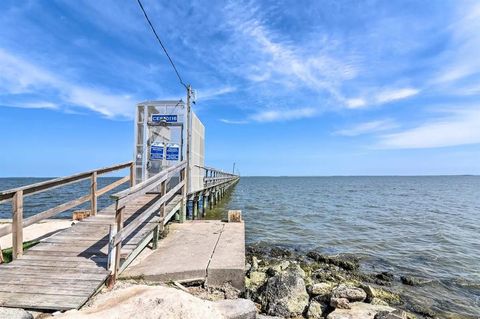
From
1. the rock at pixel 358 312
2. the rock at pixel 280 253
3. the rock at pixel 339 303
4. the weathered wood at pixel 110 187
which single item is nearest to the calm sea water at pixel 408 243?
the rock at pixel 280 253

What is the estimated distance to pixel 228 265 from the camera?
4902 mm

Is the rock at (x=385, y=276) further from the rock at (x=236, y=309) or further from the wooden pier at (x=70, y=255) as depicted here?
the rock at (x=236, y=309)

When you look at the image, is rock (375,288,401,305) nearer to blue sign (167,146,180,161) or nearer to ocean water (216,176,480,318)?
ocean water (216,176,480,318)

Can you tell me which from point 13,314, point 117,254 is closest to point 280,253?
point 117,254

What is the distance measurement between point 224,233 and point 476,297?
5.80m

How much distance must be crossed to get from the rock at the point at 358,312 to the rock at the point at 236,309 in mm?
1650

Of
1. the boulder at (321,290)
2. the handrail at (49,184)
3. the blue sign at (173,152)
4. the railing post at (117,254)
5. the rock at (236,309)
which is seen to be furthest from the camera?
the blue sign at (173,152)

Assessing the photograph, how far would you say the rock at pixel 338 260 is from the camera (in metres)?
8.90

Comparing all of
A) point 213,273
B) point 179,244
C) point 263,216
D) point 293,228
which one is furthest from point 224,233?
point 263,216

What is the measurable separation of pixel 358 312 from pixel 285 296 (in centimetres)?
113

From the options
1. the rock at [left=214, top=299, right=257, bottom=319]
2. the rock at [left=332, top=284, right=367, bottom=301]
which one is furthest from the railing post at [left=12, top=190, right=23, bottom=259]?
the rock at [left=332, top=284, right=367, bottom=301]

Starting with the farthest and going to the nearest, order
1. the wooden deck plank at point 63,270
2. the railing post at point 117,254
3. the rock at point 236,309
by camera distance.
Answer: the railing post at point 117,254 < the wooden deck plank at point 63,270 < the rock at point 236,309

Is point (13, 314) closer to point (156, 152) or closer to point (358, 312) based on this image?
point (358, 312)

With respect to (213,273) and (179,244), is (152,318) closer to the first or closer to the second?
(213,273)
